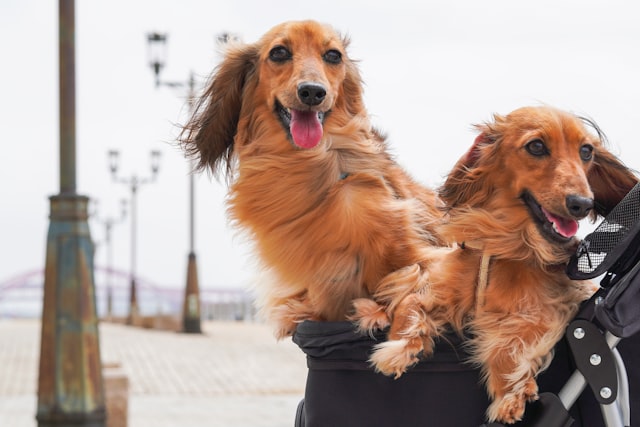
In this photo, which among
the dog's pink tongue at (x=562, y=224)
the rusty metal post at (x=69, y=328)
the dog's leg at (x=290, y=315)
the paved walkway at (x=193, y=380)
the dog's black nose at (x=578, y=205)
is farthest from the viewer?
the paved walkway at (x=193, y=380)

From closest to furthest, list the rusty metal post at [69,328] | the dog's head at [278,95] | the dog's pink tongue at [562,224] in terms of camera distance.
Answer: the dog's pink tongue at [562,224] < the dog's head at [278,95] < the rusty metal post at [69,328]

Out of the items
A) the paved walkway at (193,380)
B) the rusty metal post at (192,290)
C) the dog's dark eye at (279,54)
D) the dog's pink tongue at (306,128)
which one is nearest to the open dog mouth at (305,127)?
the dog's pink tongue at (306,128)

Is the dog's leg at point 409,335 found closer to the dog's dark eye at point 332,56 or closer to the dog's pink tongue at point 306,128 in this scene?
the dog's pink tongue at point 306,128

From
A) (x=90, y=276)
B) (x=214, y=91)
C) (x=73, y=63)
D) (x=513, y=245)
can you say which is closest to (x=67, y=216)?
(x=90, y=276)

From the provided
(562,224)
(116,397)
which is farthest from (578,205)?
(116,397)

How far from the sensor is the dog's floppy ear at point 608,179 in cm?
279

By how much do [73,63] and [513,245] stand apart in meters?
7.66

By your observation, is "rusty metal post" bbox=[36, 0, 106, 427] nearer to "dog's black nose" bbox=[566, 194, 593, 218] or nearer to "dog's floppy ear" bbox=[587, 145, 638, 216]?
"dog's floppy ear" bbox=[587, 145, 638, 216]

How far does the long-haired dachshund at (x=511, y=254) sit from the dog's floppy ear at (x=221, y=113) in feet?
2.58

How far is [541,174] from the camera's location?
8.55ft

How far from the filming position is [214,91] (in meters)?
3.27

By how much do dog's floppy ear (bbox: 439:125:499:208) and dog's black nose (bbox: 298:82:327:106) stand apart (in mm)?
436

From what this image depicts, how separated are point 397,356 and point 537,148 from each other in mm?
672

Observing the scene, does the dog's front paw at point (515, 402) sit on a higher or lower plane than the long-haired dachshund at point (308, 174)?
lower
